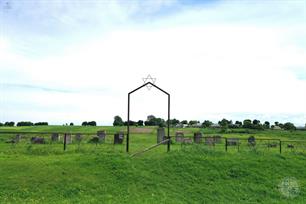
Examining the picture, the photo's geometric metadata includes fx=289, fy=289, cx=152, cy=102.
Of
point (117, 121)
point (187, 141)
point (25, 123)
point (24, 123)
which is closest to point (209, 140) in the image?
point (187, 141)

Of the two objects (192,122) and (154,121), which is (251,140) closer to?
(154,121)

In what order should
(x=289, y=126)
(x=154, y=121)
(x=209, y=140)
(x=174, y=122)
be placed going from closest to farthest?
(x=209, y=140) → (x=154, y=121) → (x=289, y=126) → (x=174, y=122)

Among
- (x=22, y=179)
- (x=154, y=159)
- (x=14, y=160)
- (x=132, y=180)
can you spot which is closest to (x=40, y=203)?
(x=22, y=179)

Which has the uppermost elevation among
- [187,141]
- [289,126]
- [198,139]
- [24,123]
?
[289,126]

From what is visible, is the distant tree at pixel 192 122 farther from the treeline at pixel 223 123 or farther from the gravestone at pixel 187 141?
the gravestone at pixel 187 141

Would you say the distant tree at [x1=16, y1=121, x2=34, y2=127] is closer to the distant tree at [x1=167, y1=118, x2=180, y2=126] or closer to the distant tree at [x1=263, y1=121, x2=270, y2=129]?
the distant tree at [x1=167, y1=118, x2=180, y2=126]

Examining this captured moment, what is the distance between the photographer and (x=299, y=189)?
10992 mm

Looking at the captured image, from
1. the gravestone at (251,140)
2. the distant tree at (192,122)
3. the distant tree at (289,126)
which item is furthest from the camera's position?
the distant tree at (192,122)

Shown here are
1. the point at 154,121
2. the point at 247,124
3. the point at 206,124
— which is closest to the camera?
the point at 154,121

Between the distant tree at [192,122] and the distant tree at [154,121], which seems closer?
the distant tree at [154,121]

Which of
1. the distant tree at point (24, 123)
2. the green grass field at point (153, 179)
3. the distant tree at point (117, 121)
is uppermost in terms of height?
the distant tree at point (117, 121)

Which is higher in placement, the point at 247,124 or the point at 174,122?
the point at 174,122

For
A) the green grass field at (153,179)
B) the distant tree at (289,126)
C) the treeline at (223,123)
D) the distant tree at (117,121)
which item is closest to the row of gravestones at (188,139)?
the green grass field at (153,179)

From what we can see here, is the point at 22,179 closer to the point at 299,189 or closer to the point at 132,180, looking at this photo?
the point at 132,180
